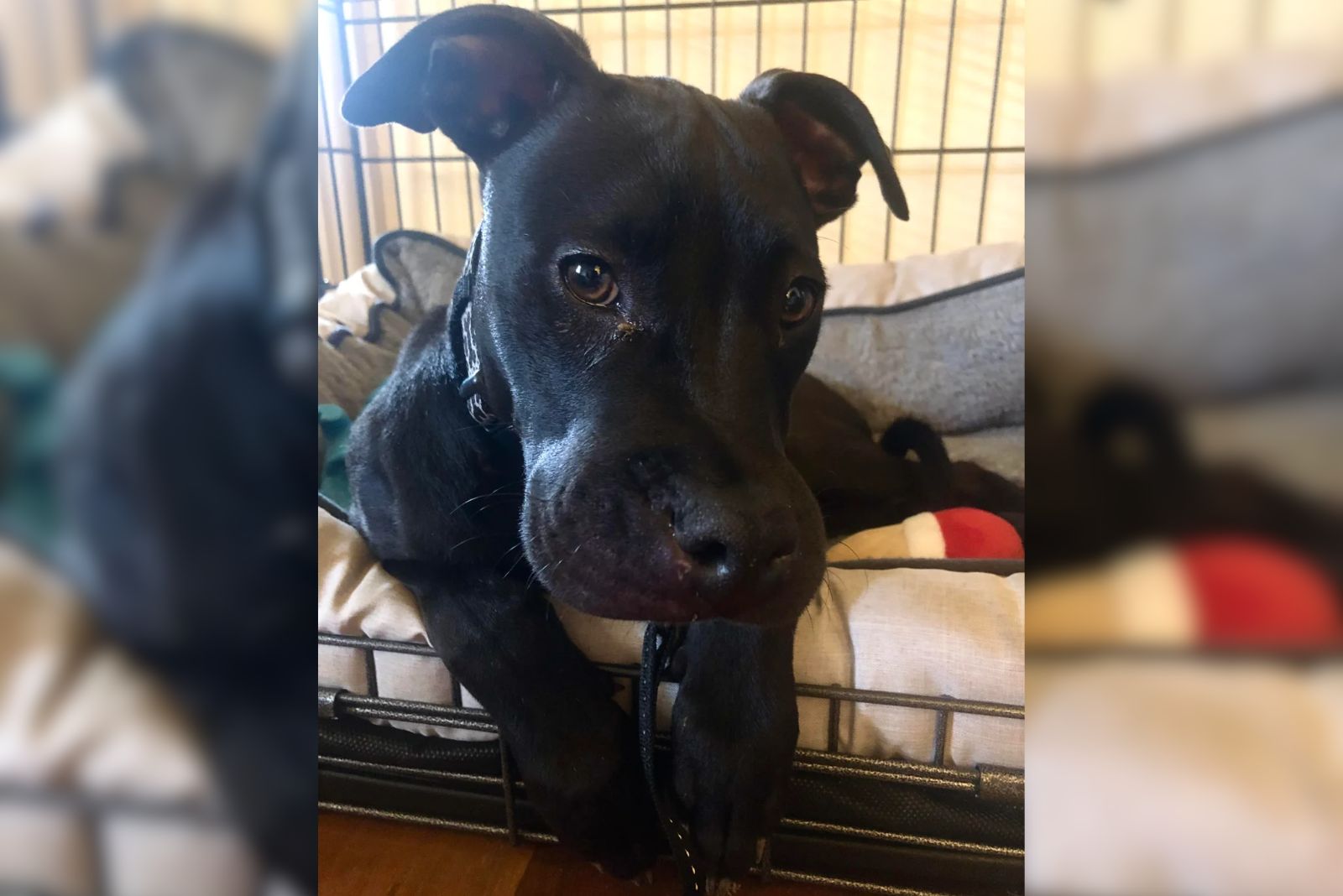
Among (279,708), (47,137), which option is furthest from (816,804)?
(47,137)

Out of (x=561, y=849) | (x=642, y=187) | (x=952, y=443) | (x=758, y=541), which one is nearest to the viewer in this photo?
(x=758, y=541)

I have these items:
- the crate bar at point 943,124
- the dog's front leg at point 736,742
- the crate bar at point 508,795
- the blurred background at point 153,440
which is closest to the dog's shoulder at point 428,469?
the crate bar at point 508,795

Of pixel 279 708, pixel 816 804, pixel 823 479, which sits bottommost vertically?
pixel 816 804

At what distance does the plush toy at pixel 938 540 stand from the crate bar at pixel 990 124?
4.71 ft

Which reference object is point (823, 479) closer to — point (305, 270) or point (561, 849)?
point (561, 849)

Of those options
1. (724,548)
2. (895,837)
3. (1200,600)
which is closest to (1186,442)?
(1200,600)

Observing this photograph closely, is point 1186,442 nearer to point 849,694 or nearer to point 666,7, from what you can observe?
point 849,694

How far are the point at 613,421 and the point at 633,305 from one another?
0.14m

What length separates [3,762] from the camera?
205mm

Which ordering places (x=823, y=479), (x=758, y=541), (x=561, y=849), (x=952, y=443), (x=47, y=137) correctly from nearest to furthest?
1. (x=47, y=137)
2. (x=758, y=541)
3. (x=561, y=849)
4. (x=823, y=479)
5. (x=952, y=443)

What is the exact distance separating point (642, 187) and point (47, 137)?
83 cm

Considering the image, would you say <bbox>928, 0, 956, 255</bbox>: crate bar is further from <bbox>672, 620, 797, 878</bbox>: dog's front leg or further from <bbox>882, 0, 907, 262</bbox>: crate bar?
<bbox>672, 620, 797, 878</bbox>: dog's front leg

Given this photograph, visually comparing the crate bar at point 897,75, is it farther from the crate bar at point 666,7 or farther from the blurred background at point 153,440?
the blurred background at point 153,440

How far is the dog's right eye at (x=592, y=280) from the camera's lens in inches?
38.4
